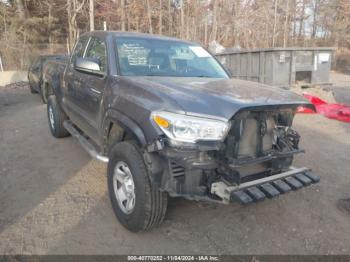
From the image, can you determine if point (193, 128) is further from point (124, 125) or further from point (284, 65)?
point (284, 65)

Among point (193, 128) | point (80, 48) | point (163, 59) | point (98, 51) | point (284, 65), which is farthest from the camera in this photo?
point (284, 65)

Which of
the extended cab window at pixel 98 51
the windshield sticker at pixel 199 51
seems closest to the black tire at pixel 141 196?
the extended cab window at pixel 98 51

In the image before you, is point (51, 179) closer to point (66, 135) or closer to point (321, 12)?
point (66, 135)

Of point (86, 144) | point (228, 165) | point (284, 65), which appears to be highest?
point (284, 65)

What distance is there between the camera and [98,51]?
159 inches

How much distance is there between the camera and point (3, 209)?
346 cm

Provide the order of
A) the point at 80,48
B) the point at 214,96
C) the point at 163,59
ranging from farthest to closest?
the point at 80,48, the point at 163,59, the point at 214,96

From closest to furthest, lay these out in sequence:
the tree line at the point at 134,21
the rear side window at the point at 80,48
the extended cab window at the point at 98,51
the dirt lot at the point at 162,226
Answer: the dirt lot at the point at 162,226 < the extended cab window at the point at 98,51 < the rear side window at the point at 80,48 < the tree line at the point at 134,21

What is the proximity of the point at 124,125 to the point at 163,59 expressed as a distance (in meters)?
1.31

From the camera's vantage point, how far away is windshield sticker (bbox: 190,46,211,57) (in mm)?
4314

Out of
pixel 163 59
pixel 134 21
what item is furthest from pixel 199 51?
pixel 134 21

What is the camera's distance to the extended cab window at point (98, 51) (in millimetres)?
3676

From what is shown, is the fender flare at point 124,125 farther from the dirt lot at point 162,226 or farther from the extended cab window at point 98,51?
the dirt lot at point 162,226

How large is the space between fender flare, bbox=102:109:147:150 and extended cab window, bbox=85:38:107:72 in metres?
0.66
